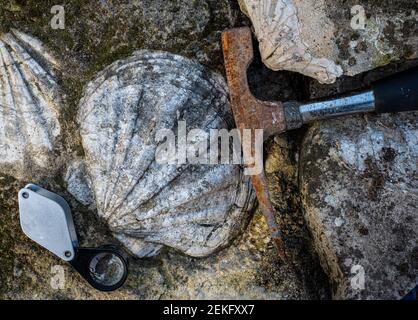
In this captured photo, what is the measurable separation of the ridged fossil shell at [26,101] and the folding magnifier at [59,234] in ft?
0.55

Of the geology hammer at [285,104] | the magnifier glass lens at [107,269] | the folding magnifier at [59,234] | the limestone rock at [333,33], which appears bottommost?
the magnifier glass lens at [107,269]

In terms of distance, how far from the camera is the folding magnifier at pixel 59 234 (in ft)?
6.06

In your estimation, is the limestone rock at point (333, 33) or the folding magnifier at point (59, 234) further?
the folding magnifier at point (59, 234)

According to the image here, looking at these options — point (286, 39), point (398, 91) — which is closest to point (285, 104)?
point (286, 39)

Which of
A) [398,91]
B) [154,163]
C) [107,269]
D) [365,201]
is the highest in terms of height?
[398,91]

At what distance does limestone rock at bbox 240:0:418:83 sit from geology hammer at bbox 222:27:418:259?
0.24ft

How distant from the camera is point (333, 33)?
5.76ft

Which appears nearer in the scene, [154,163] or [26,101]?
[154,163]

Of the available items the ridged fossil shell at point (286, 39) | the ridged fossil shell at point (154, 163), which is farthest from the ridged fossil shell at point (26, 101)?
the ridged fossil shell at point (286, 39)

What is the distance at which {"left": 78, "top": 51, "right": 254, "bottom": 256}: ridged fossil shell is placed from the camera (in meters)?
1.79

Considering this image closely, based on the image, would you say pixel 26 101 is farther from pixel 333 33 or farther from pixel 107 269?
pixel 333 33

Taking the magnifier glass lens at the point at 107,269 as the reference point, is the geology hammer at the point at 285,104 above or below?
above

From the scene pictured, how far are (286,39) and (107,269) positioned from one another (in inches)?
39.7

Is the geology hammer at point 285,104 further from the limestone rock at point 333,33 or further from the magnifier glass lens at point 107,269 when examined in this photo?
the magnifier glass lens at point 107,269
